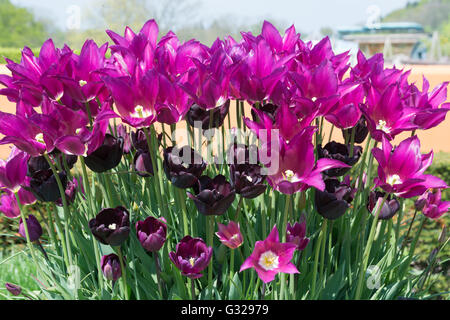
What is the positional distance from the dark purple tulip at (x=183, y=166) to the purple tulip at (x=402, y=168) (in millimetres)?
416

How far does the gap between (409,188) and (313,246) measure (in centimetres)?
54

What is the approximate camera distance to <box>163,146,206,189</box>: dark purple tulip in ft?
3.57

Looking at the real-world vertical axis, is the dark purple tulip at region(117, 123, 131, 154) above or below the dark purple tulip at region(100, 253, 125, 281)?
above

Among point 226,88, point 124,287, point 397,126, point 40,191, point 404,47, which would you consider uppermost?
point 226,88

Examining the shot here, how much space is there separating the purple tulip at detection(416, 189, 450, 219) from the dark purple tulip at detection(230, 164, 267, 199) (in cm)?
81

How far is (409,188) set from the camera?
3.51ft

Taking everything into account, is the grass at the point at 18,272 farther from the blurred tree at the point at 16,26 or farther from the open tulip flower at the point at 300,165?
the blurred tree at the point at 16,26

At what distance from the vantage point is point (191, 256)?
1156 mm

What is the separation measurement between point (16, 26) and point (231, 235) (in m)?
35.7

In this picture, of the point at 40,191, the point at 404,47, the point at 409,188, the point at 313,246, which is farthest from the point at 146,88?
the point at 404,47

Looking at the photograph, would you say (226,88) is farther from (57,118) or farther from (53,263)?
(53,263)

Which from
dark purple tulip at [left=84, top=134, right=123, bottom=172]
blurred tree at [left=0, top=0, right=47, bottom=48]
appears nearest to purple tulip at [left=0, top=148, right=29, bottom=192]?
dark purple tulip at [left=84, top=134, right=123, bottom=172]

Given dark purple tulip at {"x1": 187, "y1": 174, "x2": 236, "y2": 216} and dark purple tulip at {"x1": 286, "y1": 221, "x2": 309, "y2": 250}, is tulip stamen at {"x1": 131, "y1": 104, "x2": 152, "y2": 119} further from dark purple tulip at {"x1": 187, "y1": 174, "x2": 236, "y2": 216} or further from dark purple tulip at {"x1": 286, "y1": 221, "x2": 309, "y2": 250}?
dark purple tulip at {"x1": 286, "y1": 221, "x2": 309, "y2": 250}

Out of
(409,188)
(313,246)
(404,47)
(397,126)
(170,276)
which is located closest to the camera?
(409,188)
